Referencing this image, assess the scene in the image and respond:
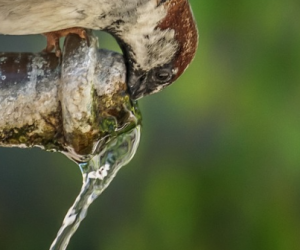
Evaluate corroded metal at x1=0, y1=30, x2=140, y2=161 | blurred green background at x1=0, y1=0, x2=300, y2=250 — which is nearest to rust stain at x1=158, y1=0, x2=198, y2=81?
corroded metal at x1=0, y1=30, x2=140, y2=161

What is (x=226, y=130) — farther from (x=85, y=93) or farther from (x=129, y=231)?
(x=85, y=93)

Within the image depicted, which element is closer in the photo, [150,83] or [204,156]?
[150,83]

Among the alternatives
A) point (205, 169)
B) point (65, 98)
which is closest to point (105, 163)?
point (65, 98)

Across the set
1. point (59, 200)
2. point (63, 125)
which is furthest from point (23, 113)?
point (59, 200)

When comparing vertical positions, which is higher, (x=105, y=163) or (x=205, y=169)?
(x=105, y=163)

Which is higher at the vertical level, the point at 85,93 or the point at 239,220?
the point at 85,93

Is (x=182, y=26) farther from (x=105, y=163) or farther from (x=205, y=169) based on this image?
(x=205, y=169)

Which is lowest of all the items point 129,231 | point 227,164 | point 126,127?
point 129,231
